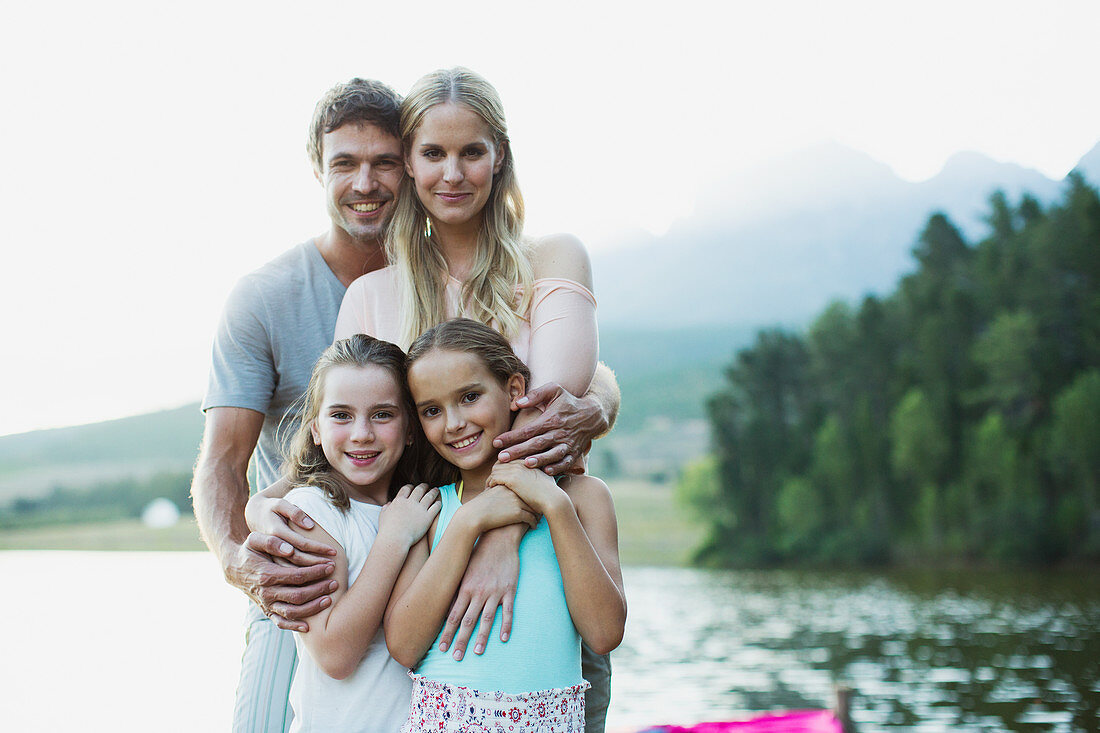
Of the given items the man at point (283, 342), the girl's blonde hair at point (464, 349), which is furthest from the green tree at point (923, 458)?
the girl's blonde hair at point (464, 349)

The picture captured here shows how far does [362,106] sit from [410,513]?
1611 mm

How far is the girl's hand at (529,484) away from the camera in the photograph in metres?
2.43

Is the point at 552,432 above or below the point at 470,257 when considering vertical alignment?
below

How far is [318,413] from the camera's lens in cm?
271

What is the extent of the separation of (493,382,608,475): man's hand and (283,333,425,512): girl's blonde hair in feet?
1.06

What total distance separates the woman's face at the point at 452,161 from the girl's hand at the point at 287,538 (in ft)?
3.35

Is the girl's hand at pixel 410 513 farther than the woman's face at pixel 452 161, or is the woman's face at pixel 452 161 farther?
the woman's face at pixel 452 161

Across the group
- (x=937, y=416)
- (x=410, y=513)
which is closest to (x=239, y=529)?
(x=410, y=513)

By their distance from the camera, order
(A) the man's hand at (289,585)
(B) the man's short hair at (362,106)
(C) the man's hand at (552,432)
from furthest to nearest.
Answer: (B) the man's short hair at (362,106) → (C) the man's hand at (552,432) → (A) the man's hand at (289,585)

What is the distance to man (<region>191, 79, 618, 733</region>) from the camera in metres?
3.08

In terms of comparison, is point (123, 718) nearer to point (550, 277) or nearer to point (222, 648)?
point (222, 648)

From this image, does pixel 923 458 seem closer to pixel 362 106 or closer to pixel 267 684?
pixel 362 106

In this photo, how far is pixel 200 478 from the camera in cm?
340

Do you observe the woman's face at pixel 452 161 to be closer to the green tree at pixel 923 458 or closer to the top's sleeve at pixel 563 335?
the top's sleeve at pixel 563 335
